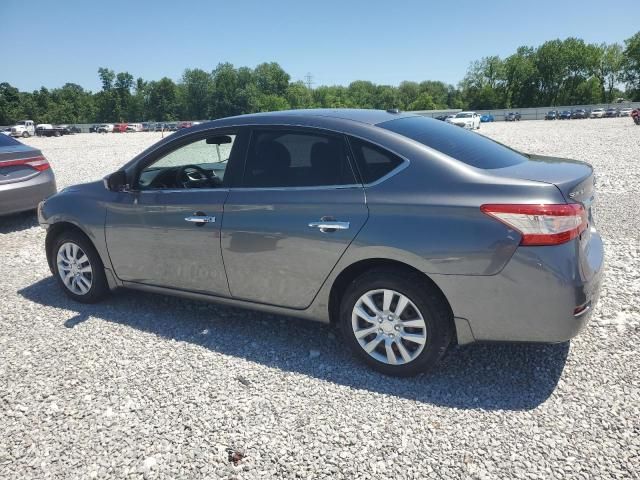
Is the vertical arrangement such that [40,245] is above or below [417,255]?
below

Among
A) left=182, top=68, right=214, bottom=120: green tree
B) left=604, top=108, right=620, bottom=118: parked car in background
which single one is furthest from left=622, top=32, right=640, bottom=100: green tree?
left=182, top=68, right=214, bottom=120: green tree

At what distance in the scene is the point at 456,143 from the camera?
3.39 m

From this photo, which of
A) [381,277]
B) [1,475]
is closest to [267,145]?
[381,277]

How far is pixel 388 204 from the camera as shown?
3016 mm

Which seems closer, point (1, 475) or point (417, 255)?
point (1, 475)

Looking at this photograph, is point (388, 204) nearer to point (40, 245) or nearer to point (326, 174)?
point (326, 174)

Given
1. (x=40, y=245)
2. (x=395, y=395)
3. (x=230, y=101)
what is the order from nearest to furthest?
(x=395, y=395) → (x=40, y=245) → (x=230, y=101)

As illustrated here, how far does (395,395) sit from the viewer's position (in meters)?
3.07

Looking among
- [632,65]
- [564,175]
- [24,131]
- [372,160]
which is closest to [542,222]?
[564,175]

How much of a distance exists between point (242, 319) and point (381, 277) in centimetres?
169

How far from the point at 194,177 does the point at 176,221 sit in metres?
0.51

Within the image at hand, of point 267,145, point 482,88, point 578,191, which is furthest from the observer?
point 482,88

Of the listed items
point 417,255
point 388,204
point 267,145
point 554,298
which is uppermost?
point 267,145

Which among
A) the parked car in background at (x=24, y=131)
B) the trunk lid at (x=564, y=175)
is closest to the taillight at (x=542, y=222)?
the trunk lid at (x=564, y=175)
